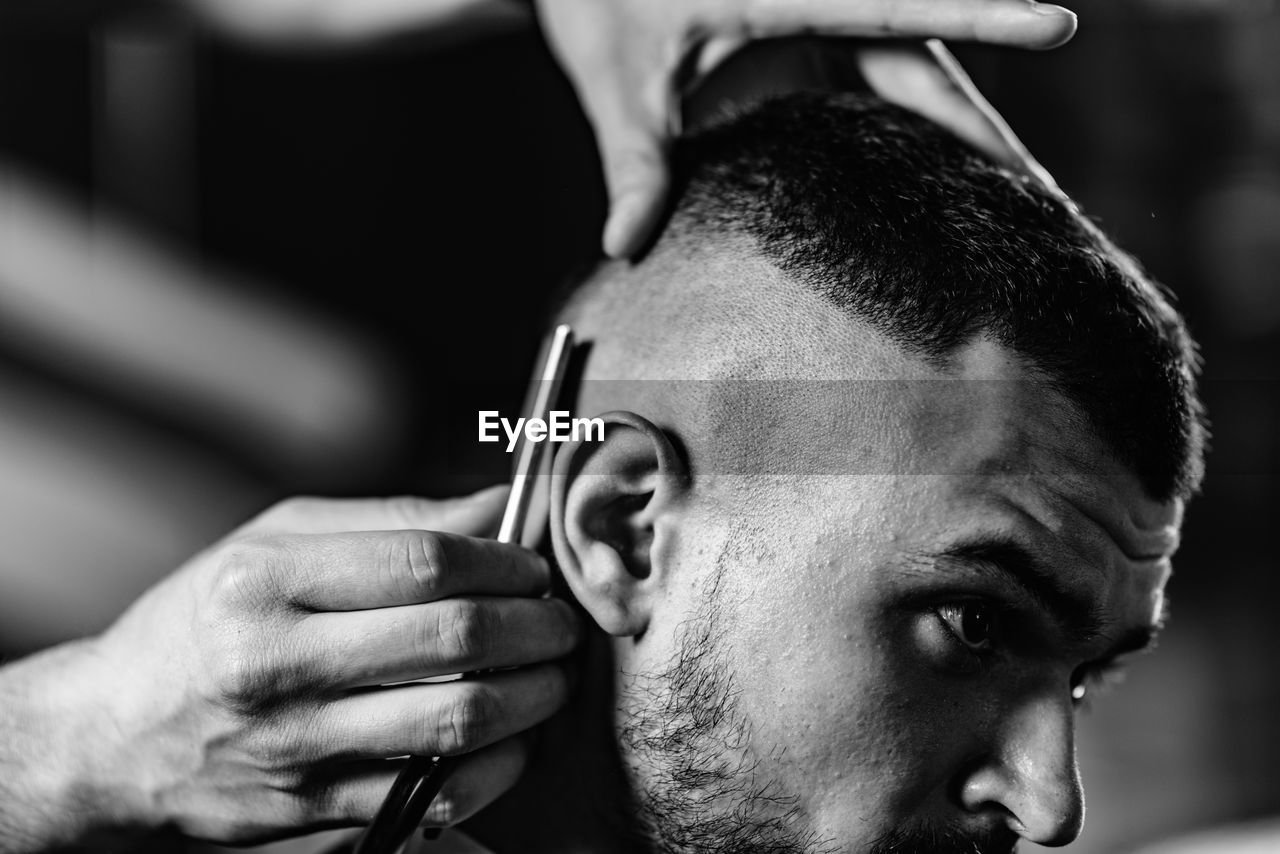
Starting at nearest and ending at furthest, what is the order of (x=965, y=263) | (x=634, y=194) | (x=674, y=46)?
1. (x=965, y=263)
2. (x=634, y=194)
3. (x=674, y=46)


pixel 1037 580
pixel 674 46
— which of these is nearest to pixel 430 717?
pixel 1037 580

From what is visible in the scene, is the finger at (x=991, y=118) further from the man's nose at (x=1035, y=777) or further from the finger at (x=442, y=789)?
the finger at (x=442, y=789)

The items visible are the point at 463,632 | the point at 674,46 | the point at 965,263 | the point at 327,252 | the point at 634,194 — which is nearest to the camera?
the point at 463,632

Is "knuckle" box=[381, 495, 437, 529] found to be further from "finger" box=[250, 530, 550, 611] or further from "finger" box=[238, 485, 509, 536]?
"finger" box=[250, 530, 550, 611]

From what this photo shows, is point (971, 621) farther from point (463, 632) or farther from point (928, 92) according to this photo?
point (928, 92)

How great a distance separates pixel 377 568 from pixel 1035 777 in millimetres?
544

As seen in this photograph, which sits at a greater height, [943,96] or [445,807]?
[943,96]

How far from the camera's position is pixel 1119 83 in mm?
2123

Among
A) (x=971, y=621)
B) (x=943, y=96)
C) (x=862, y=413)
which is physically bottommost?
(x=971, y=621)

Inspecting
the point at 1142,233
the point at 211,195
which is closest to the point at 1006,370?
the point at 1142,233

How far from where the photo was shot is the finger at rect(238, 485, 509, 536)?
94 cm

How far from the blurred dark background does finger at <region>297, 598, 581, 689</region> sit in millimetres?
1032

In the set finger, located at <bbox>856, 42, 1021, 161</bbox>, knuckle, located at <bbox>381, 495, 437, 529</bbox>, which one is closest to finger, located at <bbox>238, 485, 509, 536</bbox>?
knuckle, located at <bbox>381, 495, 437, 529</bbox>

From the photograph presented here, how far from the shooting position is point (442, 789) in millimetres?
822
